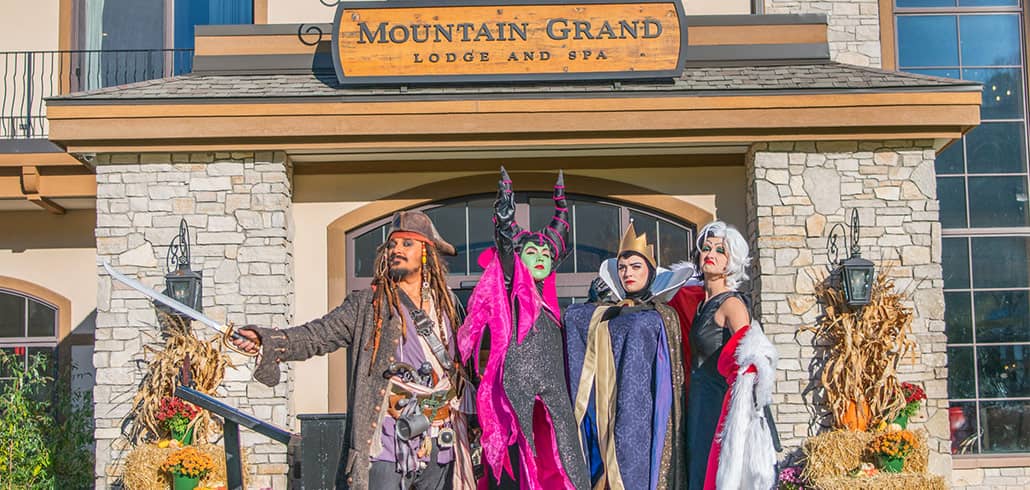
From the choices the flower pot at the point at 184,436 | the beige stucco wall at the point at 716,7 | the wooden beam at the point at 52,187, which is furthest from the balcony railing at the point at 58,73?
the beige stucco wall at the point at 716,7

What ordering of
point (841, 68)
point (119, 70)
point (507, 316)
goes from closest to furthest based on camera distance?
1. point (507, 316)
2. point (841, 68)
3. point (119, 70)

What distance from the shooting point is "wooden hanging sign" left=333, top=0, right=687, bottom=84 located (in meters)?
7.62

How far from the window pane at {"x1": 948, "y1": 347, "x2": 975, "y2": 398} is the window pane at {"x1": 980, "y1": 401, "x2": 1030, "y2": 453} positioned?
176mm

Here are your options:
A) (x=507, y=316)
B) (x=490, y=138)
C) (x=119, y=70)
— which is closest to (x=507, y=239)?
(x=507, y=316)

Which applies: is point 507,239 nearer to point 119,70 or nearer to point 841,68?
point 841,68

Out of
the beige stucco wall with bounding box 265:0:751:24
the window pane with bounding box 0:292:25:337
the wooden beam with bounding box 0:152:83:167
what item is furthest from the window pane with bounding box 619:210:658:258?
the window pane with bounding box 0:292:25:337

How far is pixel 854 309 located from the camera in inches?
284

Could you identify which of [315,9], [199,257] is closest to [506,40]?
[315,9]

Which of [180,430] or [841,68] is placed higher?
[841,68]

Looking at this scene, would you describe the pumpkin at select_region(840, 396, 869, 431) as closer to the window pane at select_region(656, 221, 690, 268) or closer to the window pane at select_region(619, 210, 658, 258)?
the window pane at select_region(656, 221, 690, 268)

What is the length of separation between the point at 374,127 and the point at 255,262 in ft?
3.95

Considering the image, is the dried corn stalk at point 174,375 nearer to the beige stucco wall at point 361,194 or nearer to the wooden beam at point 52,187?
the beige stucco wall at point 361,194

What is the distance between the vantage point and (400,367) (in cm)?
439

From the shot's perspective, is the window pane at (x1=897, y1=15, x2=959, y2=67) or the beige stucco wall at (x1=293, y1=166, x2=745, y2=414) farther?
the window pane at (x1=897, y1=15, x2=959, y2=67)
